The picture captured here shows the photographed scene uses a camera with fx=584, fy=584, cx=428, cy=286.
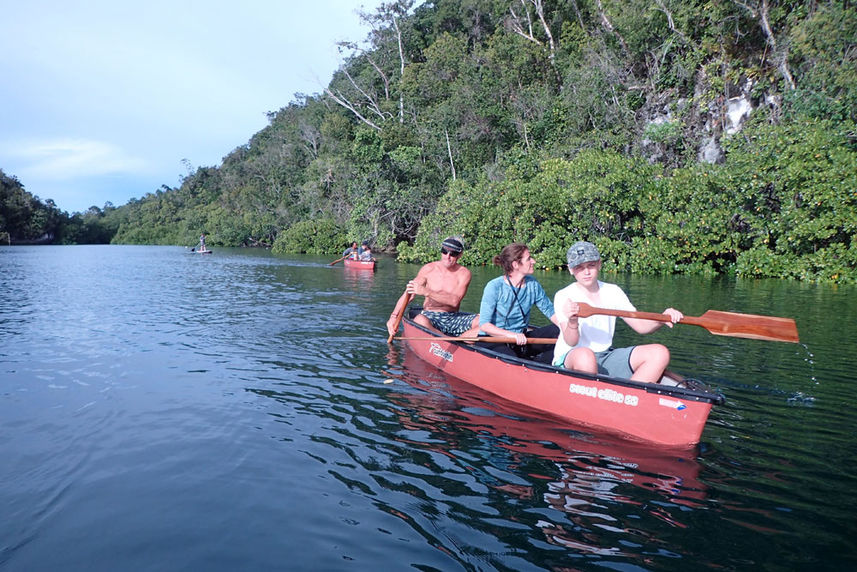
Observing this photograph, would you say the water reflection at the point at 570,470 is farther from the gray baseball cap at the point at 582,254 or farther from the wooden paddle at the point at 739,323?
the gray baseball cap at the point at 582,254

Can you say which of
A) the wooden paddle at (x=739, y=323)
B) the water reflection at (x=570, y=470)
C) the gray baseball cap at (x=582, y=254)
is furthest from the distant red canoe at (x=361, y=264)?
the wooden paddle at (x=739, y=323)

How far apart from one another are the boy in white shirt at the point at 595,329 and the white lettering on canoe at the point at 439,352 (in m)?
2.22

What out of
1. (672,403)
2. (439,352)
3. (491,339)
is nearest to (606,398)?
(672,403)

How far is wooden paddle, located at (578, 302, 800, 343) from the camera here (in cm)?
498

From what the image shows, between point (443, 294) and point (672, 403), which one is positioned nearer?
point (672, 403)

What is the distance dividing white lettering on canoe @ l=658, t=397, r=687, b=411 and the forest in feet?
55.0

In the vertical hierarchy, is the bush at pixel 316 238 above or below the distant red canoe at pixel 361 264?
above

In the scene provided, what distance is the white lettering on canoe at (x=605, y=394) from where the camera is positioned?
16.7 feet

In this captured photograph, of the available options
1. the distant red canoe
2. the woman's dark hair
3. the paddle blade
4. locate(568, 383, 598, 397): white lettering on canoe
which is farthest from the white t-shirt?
the distant red canoe

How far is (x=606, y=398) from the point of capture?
5.25 meters

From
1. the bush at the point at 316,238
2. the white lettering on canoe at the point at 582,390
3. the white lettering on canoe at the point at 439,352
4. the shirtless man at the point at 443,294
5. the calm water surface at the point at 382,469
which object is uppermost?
the bush at the point at 316,238

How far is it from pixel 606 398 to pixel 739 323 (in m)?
1.33

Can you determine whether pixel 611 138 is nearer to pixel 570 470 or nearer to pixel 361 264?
pixel 361 264

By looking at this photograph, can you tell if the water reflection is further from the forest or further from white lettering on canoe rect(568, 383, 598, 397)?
the forest
